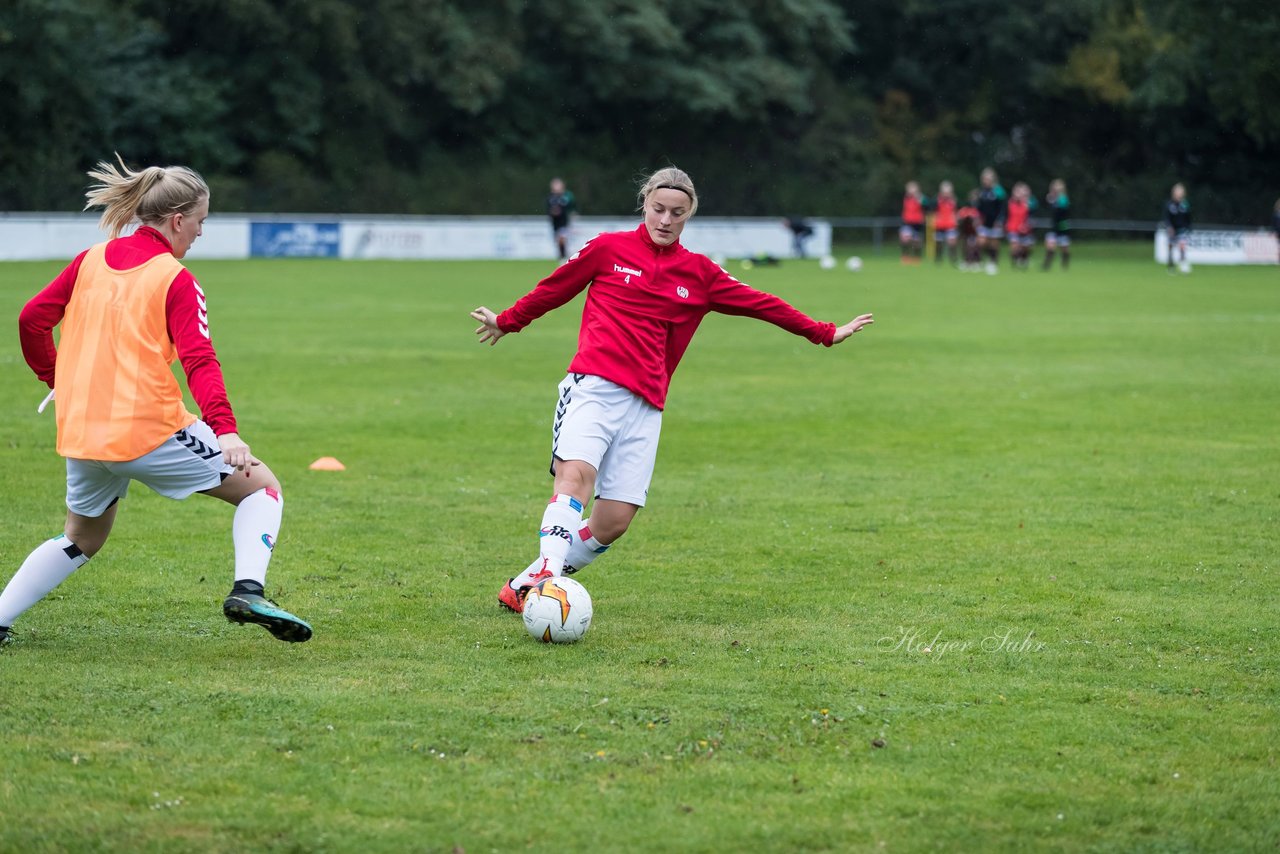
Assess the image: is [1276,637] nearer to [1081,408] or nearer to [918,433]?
[918,433]

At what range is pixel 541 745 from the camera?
4824 millimetres

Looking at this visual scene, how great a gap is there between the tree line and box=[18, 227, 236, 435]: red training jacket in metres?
36.7

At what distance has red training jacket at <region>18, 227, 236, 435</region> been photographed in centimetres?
536

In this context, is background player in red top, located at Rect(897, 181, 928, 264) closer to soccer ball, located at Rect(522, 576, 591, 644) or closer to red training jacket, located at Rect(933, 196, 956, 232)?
red training jacket, located at Rect(933, 196, 956, 232)

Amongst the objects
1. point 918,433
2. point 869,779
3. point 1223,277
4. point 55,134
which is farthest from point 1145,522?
point 55,134

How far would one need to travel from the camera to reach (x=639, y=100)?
185ft

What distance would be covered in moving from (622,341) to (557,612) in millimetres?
1197

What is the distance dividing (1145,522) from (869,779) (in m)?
4.90

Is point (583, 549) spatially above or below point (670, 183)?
below

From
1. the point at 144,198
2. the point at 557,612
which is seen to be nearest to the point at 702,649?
the point at 557,612

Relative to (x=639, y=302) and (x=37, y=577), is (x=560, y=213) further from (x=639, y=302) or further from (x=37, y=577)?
(x=37, y=577)

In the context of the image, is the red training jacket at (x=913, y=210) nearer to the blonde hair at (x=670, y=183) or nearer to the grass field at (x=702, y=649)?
the grass field at (x=702, y=649)

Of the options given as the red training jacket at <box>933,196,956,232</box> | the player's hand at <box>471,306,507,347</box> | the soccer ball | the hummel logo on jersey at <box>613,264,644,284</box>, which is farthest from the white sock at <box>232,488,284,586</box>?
the red training jacket at <box>933,196,956,232</box>

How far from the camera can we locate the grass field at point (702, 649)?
4.33m
